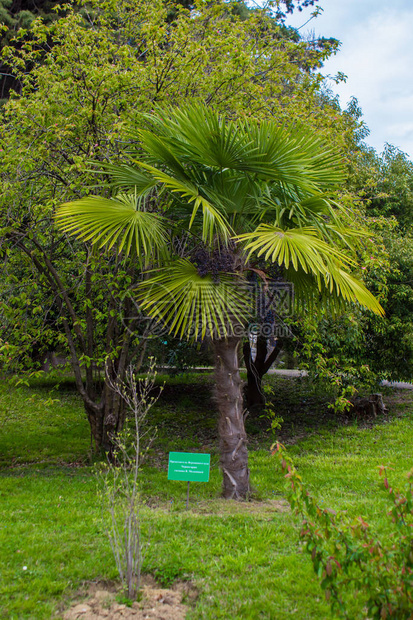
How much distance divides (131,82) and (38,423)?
830cm

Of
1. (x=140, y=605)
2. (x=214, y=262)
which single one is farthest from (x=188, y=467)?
(x=214, y=262)

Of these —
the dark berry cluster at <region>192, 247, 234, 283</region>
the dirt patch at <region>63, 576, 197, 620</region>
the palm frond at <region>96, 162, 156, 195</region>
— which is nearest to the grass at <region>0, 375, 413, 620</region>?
the dirt patch at <region>63, 576, 197, 620</region>

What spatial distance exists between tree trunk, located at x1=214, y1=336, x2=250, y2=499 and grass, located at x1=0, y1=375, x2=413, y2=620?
25 cm

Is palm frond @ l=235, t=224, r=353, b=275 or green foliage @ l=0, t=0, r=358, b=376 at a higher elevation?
green foliage @ l=0, t=0, r=358, b=376

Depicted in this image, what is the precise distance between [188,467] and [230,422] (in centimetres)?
73

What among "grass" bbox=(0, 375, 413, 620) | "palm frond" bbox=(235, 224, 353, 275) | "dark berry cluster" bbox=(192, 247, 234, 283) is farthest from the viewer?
"dark berry cluster" bbox=(192, 247, 234, 283)

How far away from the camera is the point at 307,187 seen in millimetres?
5141

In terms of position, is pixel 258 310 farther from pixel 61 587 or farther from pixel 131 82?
pixel 61 587

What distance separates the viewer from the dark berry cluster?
515 centimetres

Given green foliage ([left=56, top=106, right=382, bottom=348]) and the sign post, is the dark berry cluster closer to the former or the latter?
green foliage ([left=56, top=106, right=382, bottom=348])

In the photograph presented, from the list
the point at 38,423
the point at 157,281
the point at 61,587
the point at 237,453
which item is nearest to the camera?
the point at 61,587

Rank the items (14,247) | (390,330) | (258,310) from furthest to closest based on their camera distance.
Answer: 1. (390,330)
2. (14,247)
3. (258,310)

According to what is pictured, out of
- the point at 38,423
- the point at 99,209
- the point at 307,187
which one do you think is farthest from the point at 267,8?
the point at 38,423

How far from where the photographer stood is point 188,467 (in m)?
5.30
